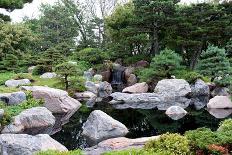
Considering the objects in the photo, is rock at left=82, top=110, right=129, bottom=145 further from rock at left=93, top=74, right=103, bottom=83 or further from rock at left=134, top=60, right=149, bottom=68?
rock at left=134, top=60, right=149, bottom=68

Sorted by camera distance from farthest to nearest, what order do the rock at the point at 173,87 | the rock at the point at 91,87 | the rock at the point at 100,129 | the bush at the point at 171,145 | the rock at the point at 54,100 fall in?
1. the rock at the point at 91,87
2. the rock at the point at 173,87
3. the rock at the point at 54,100
4. the rock at the point at 100,129
5. the bush at the point at 171,145

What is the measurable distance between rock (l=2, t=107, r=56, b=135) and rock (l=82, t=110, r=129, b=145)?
102 inches

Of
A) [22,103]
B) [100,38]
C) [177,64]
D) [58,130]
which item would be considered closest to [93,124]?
[58,130]

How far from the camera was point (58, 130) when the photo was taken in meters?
18.1

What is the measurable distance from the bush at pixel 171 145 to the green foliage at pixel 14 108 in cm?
861

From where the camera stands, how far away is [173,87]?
26.8 m

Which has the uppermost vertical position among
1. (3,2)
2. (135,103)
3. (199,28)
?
(3,2)

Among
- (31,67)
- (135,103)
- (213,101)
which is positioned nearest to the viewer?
(213,101)

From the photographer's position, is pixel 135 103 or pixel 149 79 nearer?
pixel 135 103

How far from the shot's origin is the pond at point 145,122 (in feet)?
54.1

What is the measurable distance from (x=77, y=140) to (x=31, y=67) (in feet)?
78.0

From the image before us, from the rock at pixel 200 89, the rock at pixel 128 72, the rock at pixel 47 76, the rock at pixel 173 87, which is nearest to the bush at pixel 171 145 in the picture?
the rock at pixel 173 87

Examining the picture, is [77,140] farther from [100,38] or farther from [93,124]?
[100,38]

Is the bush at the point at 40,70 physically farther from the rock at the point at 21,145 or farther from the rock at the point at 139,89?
the rock at the point at 21,145
